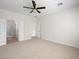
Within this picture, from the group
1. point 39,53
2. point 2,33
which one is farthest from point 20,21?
point 39,53

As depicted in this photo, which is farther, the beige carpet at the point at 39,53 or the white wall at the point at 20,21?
the white wall at the point at 20,21

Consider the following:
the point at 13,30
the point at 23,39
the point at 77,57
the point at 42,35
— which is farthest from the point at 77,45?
the point at 13,30

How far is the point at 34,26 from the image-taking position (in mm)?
9680

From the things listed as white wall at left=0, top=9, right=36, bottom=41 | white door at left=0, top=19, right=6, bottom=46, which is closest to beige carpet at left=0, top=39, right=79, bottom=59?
white door at left=0, top=19, right=6, bottom=46

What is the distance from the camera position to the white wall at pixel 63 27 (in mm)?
5756

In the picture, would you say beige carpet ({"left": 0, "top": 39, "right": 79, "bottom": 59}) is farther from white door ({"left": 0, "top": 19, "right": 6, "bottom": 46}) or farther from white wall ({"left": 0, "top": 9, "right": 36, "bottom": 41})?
white wall ({"left": 0, "top": 9, "right": 36, "bottom": 41})

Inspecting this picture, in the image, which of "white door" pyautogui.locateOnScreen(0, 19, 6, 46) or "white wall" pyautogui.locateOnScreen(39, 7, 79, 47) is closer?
"white wall" pyautogui.locateOnScreen(39, 7, 79, 47)

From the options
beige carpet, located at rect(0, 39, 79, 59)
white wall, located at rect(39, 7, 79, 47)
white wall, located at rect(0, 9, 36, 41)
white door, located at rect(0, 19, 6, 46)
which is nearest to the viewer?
beige carpet, located at rect(0, 39, 79, 59)

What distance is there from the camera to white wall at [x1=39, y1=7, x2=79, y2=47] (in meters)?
5.76

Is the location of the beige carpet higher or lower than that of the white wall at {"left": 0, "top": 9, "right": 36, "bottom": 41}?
lower

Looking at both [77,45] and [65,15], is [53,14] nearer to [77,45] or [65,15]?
[65,15]

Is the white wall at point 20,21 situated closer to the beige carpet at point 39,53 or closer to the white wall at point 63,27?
the white wall at point 63,27

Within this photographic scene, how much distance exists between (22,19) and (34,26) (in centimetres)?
216

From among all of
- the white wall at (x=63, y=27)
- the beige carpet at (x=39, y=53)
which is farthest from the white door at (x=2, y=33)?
the white wall at (x=63, y=27)
